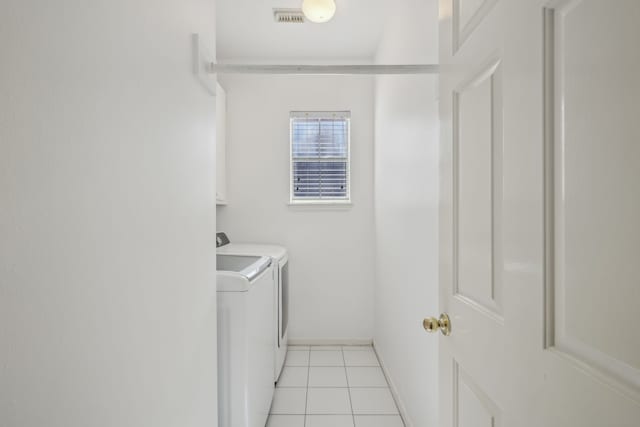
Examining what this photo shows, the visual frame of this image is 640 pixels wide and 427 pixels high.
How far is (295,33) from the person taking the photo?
9.73ft

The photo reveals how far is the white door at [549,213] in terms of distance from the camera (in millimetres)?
457

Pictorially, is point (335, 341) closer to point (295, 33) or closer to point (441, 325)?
point (441, 325)

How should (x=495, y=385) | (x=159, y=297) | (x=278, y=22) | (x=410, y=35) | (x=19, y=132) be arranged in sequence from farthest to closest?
(x=278, y=22), (x=410, y=35), (x=159, y=297), (x=495, y=385), (x=19, y=132)

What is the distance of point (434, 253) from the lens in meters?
1.64

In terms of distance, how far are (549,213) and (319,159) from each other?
118 inches

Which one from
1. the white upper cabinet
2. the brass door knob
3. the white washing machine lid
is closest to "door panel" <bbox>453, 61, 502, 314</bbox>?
the brass door knob

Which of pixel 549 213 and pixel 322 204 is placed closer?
pixel 549 213

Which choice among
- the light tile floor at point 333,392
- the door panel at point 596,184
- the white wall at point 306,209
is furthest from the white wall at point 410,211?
the door panel at point 596,184

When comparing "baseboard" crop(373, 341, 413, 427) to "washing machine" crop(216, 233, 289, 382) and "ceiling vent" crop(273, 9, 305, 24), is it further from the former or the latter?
"ceiling vent" crop(273, 9, 305, 24)

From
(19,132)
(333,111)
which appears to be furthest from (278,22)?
(19,132)

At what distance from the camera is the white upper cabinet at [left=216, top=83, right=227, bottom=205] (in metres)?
3.02

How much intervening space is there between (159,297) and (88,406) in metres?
→ 0.32

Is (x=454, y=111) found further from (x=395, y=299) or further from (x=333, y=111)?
(x=333, y=111)

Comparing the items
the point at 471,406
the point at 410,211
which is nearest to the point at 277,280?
the point at 410,211
